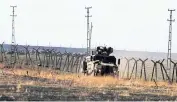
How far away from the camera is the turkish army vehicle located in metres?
47.6

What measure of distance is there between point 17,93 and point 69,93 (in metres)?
3.02

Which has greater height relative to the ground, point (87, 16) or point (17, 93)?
point (87, 16)

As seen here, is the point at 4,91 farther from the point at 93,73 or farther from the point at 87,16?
the point at 87,16

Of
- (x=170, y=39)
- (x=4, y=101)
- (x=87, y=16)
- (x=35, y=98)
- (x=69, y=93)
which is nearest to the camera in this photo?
(x=4, y=101)

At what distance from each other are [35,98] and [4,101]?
2382mm

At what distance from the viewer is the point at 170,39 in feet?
192

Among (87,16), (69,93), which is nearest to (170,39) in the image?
(87,16)

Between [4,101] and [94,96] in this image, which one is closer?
[4,101]

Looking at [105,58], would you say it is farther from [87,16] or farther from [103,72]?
[87,16]

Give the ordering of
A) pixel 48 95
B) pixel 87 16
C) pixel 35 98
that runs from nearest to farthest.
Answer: pixel 35 98 → pixel 48 95 → pixel 87 16

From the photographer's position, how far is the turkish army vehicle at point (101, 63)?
156ft

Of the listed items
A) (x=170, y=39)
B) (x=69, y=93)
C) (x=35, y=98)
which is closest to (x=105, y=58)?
(x=170, y=39)

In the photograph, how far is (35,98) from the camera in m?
25.2

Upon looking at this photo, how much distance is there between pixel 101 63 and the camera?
4803 centimetres
